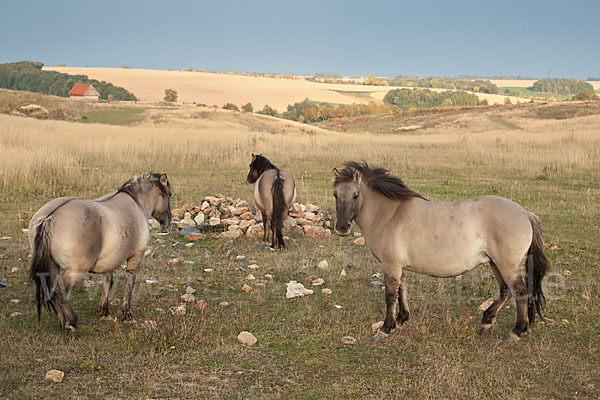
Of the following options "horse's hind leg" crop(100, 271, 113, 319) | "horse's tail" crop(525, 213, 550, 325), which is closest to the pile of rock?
"horse's hind leg" crop(100, 271, 113, 319)

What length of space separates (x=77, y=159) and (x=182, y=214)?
1039 cm

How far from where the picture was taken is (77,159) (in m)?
19.6

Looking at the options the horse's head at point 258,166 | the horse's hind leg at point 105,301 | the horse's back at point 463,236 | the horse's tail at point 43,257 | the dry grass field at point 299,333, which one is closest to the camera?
the dry grass field at point 299,333

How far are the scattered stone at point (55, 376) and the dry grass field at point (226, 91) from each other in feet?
314

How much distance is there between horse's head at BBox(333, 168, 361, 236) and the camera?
5453mm

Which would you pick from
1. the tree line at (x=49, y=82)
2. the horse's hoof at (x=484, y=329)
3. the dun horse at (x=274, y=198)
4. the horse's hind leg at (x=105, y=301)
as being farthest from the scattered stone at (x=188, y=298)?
the tree line at (x=49, y=82)

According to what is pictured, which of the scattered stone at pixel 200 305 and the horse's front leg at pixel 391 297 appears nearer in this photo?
the horse's front leg at pixel 391 297

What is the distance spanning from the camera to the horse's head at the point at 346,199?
5453 mm

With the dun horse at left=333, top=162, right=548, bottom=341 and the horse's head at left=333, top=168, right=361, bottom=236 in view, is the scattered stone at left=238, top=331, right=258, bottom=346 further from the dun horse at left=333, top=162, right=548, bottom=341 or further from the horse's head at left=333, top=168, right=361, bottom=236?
the horse's head at left=333, top=168, right=361, bottom=236

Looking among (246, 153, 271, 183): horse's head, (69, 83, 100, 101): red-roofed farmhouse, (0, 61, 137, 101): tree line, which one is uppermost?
(0, 61, 137, 101): tree line

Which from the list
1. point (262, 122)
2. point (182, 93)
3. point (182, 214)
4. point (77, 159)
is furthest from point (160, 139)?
point (182, 93)

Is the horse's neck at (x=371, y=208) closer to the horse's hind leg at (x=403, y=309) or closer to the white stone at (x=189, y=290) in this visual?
the horse's hind leg at (x=403, y=309)

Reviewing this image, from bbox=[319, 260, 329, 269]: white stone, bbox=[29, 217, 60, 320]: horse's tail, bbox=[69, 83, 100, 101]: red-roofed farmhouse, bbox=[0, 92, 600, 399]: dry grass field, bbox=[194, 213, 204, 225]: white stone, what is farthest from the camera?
bbox=[69, 83, 100, 101]: red-roofed farmhouse

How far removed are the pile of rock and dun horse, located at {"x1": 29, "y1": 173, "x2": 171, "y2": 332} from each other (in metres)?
4.34
